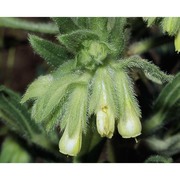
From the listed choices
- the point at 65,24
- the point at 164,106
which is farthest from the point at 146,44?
the point at 65,24

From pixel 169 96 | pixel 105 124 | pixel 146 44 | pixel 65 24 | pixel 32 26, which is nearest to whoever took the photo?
pixel 105 124

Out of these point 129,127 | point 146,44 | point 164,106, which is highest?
point 129,127

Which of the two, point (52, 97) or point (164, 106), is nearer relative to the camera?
point (52, 97)

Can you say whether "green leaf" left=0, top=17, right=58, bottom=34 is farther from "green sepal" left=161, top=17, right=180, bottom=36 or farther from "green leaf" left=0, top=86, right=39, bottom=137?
"green sepal" left=161, top=17, right=180, bottom=36

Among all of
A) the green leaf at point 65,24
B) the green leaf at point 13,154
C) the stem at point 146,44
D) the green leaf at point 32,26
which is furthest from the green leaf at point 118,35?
the green leaf at point 13,154

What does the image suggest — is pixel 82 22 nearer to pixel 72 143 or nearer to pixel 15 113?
pixel 72 143
